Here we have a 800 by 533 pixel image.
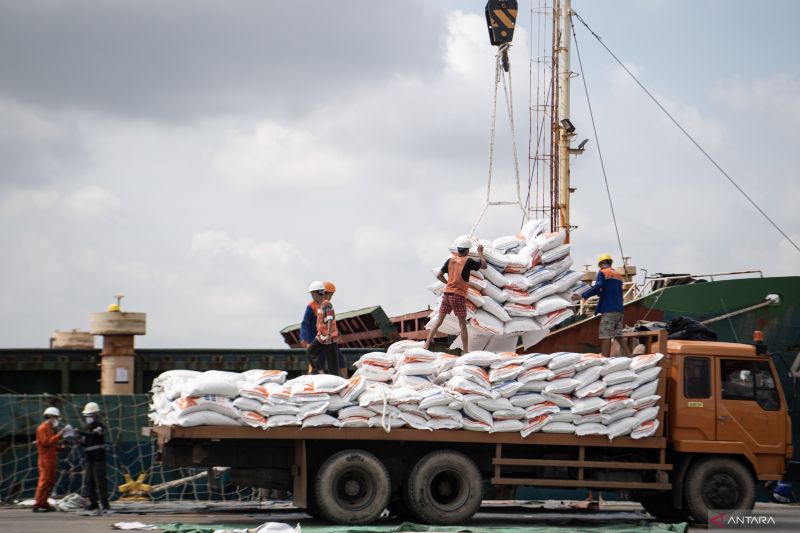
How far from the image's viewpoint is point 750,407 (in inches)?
518

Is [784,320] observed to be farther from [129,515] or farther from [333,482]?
[129,515]

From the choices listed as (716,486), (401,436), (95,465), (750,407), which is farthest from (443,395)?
(95,465)

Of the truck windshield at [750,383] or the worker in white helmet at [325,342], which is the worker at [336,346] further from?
the truck windshield at [750,383]

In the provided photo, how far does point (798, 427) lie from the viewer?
57.8 feet

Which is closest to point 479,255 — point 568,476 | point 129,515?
point 568,476

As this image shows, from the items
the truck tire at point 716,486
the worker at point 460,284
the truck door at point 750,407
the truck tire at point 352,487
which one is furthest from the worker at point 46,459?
the truck door at point 750,407

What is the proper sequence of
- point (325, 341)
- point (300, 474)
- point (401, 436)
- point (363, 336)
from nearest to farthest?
point (300, 474), point (401, 436), point (325, 341), point (363, 336)

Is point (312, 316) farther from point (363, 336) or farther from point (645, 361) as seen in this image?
point (363, 336)

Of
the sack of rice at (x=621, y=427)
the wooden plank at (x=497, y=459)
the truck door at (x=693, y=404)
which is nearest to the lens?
the wooden plank at (x=497, y=459)

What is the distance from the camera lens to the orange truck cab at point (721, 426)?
12.9 meters

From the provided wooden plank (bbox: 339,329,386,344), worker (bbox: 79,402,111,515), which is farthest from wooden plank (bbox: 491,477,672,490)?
wooden plank (bbox: 339,329,386,344)

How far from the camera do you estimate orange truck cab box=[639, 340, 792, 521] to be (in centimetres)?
1295

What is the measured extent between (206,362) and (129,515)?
5657mm

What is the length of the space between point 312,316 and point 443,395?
2.47 meters
